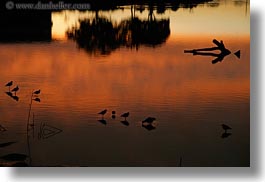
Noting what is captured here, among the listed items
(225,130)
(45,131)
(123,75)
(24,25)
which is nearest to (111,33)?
(123,75)

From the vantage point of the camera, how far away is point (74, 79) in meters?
1.62

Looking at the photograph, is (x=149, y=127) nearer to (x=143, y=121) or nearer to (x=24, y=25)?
(x=143, y=121)

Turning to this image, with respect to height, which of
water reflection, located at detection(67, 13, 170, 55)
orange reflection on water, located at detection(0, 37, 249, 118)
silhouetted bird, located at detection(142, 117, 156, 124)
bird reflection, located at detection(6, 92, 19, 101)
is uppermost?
water reflection, located at detection(67, 13, 170, 55)

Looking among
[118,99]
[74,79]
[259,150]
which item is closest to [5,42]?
[74,79]

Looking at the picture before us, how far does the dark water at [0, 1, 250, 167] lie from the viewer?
1614 millimetres

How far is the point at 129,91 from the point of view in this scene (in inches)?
63.9

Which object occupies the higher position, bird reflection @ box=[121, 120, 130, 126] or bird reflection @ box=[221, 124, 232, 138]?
bird reflection @ box=[121, 120, 130, 126]

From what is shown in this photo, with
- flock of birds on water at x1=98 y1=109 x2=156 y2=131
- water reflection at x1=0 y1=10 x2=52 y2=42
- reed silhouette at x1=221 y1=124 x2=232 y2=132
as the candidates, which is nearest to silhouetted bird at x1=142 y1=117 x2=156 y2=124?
flock of birds on water at x1=98 y1=109 x2=156 y2=131

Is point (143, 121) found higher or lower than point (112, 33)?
lower

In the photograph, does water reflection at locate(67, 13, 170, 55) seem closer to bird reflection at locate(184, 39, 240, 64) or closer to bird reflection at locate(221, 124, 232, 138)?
bird reflection at locate(184, 39, 240, 64)

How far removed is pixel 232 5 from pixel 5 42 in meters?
0.74

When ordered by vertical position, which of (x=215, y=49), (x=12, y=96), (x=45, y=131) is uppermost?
(x=215, y=49)

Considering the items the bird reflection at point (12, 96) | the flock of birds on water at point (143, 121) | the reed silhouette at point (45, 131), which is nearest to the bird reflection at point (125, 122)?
the flock of birds on water at point (143, 121)

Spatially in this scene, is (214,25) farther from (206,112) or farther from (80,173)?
(80,173)
